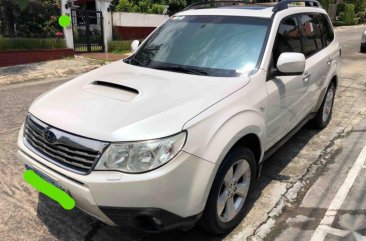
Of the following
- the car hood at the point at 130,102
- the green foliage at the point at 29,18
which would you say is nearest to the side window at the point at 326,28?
the car hood at the point at 130,102

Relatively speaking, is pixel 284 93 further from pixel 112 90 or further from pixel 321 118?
pixel 321 118

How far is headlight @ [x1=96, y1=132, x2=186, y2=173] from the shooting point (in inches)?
101

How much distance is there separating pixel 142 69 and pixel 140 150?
4.68 ft

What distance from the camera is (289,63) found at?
359 centimetres

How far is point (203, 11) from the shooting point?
4.38 metres

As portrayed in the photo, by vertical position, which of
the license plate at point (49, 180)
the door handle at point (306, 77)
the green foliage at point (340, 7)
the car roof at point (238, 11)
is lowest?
the license plate at point (49, 180)

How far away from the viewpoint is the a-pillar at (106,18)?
14.5 meters

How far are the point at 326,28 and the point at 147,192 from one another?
4.22 meters

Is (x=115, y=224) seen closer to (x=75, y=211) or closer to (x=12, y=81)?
(x=75, y=211)

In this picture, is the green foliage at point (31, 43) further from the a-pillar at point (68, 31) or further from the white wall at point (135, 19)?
the white wall at point (135, 19)

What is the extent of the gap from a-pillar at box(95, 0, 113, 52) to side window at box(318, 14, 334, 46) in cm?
1028

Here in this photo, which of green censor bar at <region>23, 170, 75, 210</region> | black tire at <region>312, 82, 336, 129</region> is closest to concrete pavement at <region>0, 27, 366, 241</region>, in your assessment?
black tire at <region>312, 82, 336, 129</region>

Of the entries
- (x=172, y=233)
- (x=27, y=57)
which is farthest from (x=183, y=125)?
(x=27, y=57)

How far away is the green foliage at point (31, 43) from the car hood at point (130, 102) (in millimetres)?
8590
